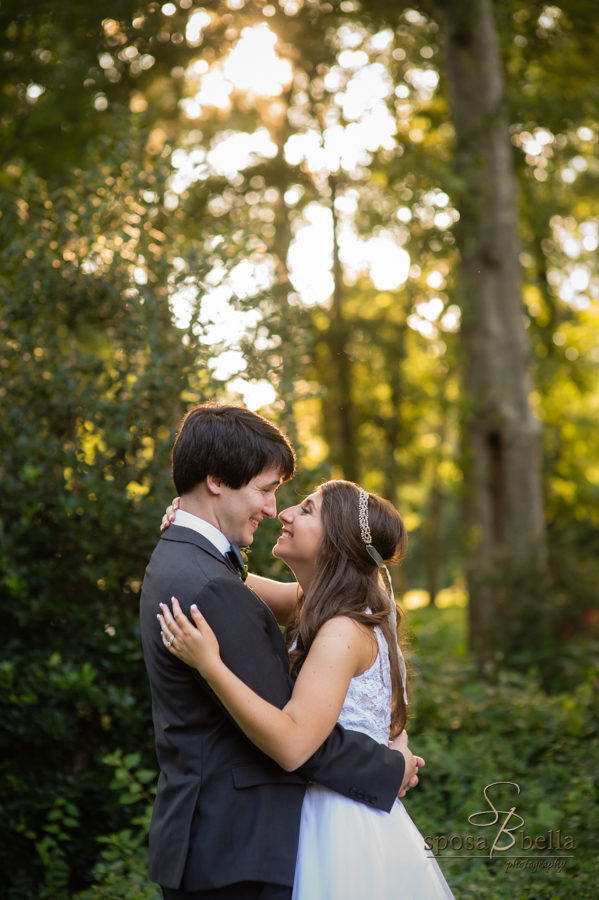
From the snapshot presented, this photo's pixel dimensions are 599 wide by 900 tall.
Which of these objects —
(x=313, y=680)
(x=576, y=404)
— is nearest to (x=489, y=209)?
(x=313, y=680)

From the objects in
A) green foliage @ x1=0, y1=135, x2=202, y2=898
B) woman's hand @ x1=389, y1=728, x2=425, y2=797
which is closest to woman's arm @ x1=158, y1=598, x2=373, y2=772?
woman's hand @ x1=389, y1=728, x2=425, y2=797

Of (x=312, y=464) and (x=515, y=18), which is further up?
(x=515, y=18)

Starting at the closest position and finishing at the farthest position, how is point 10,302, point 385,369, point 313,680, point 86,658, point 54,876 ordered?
point 313,680 < point 54,876 < point 86,658 < point 10,302 < point 385,369

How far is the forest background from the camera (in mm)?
4422

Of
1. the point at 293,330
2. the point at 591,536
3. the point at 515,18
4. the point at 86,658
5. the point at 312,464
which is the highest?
the point at 515,18

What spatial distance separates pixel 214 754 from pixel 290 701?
0.27 m

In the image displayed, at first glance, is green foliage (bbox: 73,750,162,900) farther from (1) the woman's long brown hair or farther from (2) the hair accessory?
(2) the hair accessory

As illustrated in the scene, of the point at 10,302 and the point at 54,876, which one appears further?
the point at 10,302

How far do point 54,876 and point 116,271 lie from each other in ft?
11.7

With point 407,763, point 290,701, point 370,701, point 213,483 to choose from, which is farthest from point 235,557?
point 407,763

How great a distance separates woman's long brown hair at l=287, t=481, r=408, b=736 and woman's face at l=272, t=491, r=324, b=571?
3 cm

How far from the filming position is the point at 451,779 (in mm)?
5043

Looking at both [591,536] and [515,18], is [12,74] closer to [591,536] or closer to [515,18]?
[515,18]

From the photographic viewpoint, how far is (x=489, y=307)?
30.8 ft
